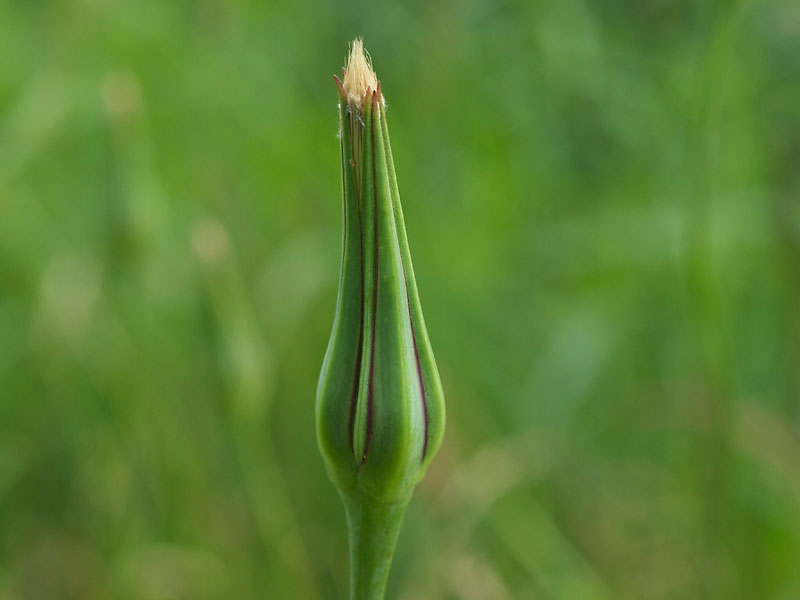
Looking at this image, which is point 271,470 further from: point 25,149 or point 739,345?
point 739,345

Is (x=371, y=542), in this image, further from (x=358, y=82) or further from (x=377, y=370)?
(x=358, y=82)

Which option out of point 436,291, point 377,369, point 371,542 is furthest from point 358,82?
point 436,291

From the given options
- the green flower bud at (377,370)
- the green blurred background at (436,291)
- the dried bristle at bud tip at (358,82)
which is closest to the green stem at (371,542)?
the green flower bud at (377,370)

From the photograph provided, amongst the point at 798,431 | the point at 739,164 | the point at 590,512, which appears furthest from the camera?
the point at 739,164

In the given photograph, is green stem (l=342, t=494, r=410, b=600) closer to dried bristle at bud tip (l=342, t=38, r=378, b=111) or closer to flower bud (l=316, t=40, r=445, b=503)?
flower bud (l=316, t=40, r=445, b=503)

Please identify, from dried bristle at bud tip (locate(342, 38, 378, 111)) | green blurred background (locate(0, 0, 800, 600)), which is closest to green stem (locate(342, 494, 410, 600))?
dried bristle at bud tip (locate(342, 38, 378, 111))

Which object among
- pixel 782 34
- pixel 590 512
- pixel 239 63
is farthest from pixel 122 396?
pixel 782 34

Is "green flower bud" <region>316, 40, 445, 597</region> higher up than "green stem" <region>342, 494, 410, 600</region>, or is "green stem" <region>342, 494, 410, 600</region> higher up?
"green flower bud" <region>316, 40, 445, 597</region>
